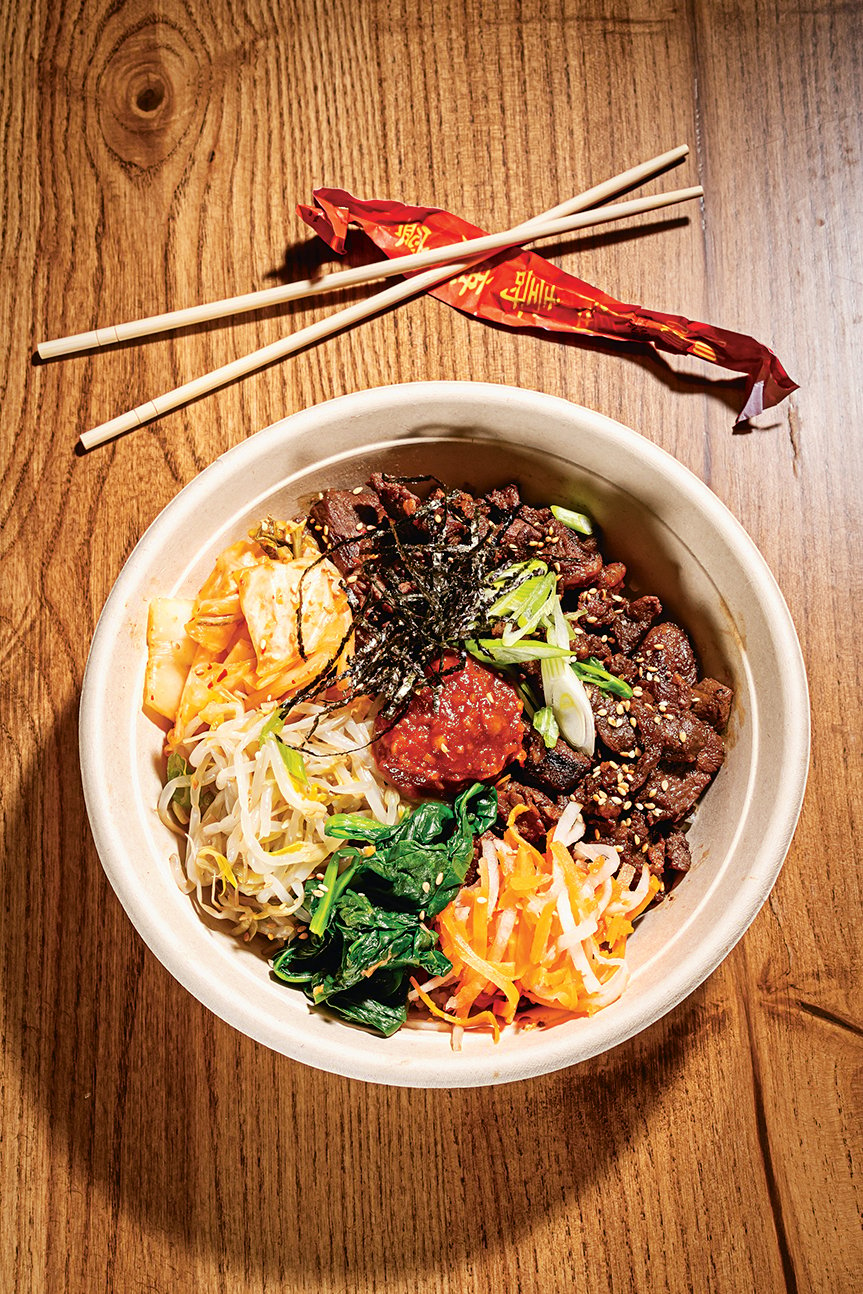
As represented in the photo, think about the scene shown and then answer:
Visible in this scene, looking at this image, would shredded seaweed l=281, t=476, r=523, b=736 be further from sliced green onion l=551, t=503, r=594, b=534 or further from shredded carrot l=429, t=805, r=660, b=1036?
shredded carrot l=429, t=805, r=660, b=1036

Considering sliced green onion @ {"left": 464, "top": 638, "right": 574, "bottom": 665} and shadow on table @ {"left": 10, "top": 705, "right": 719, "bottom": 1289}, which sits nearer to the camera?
sliced green onion @ {"left": 464, "top": 638, "right": 574, "bottom": 665}

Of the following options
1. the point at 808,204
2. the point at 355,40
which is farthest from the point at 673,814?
the point at 355,40

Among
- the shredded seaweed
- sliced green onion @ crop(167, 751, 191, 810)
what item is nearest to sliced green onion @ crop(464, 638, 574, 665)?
the shredded seaweed

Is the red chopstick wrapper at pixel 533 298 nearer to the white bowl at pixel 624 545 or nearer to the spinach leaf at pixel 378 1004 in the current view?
the white bowl at pixel 624 545

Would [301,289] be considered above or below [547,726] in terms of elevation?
above

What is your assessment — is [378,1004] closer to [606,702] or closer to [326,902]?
[326,902]

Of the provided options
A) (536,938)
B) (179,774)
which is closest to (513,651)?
(536,938)
